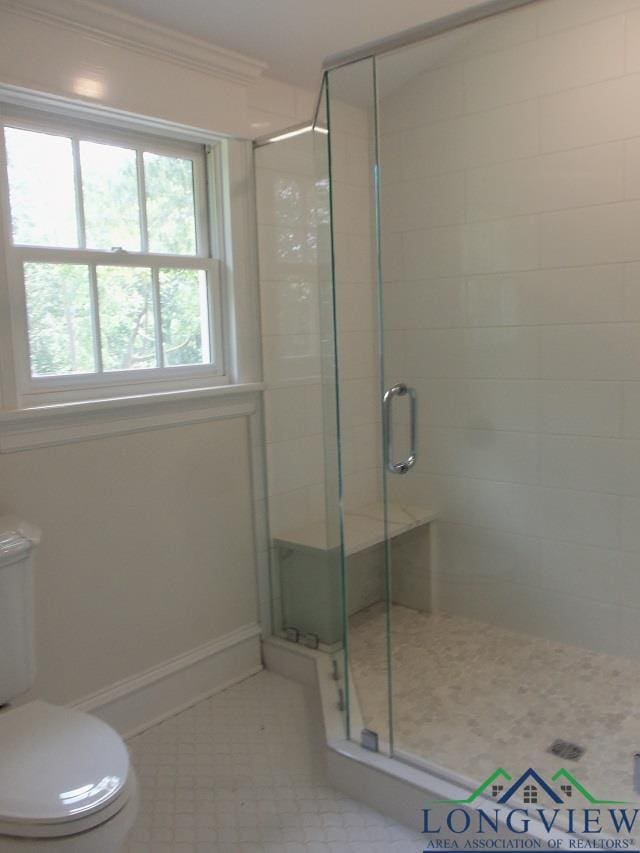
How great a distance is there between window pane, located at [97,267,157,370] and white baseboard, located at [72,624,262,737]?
39.4 inches

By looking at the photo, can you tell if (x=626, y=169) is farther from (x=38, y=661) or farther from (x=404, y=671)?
(x=38, y=661)

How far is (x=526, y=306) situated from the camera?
261 centimetres

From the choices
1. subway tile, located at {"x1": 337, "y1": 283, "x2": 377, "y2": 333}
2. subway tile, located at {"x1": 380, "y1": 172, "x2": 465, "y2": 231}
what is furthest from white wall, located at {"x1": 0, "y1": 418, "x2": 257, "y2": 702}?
subway tile, located at {"x1": 380, "y1": 172, "x2": 465, "y2": 231}

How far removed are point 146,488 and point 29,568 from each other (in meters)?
0.54

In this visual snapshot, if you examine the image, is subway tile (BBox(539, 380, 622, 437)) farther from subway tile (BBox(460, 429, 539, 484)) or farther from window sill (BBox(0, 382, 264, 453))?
window sill (BBox(0, 382, 264, 453))

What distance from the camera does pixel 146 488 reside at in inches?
90.7

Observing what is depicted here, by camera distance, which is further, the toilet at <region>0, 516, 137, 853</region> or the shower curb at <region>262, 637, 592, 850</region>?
the shower curb at <region>262, 637, 592, 850</region>

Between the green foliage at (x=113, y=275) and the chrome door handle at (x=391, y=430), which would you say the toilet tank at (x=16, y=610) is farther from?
the chrome door handle at (x=391, y=430)

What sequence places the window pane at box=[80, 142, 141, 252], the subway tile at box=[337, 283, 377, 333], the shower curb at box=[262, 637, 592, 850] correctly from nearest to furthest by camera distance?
1. the shower curb at box=[262, 637, 592, 850]
2. the window pane at box=[80, 142, 141, 252]
3. the subway tile at box=[337, 283, 377, 333]

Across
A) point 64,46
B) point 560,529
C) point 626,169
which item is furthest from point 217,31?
point 560,529

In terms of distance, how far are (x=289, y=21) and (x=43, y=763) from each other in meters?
2.15

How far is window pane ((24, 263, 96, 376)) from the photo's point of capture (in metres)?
2.07

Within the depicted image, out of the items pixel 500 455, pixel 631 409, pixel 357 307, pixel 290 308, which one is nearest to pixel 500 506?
pixel 500 455

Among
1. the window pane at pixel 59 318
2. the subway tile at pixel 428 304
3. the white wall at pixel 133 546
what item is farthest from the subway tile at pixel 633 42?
the window pane at pixel 59 318
